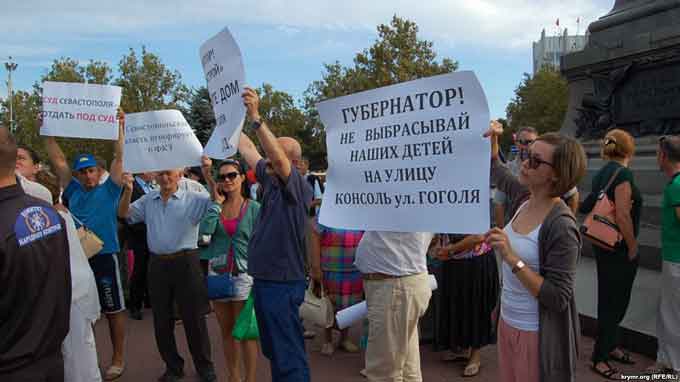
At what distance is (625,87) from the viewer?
31.3ft

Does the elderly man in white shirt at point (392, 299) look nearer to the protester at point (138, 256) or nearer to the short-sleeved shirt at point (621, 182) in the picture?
the short-sleeved shirt at point (621, 182)

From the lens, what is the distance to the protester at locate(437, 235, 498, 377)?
501 cm

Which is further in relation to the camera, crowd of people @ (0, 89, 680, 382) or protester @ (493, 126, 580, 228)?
protester @ (493, 126, 580, 228)

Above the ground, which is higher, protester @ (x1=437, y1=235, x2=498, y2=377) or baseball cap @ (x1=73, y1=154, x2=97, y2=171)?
baseball cap @ (x1=73, y1=154, x2=97, y2=171)

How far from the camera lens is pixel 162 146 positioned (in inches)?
187

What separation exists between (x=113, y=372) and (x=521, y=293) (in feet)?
12.8

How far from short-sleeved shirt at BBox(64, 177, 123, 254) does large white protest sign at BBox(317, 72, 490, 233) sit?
2.57 meters

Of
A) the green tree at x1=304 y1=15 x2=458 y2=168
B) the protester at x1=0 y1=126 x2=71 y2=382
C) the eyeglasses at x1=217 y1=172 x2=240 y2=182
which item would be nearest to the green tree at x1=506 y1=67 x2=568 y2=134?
the green tree at x1=304 y1=15 x2=458 y2=168

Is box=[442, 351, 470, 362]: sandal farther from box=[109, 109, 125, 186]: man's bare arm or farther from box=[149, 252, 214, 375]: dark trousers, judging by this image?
box=[109, 109, 125, 186]: man's bare arm

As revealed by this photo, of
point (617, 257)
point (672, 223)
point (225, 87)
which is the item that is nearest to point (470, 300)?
point (617, 257)

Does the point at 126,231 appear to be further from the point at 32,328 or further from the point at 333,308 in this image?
the point at 32,328

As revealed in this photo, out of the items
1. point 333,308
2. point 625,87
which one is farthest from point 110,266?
point 625,87

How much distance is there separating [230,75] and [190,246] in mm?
1762

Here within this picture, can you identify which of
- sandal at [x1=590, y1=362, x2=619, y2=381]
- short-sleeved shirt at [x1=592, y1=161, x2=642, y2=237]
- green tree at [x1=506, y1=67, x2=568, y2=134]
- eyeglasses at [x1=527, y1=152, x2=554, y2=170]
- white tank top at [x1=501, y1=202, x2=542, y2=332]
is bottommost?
sandal at [x1=590, y1=362, x2=619, y2=381]
